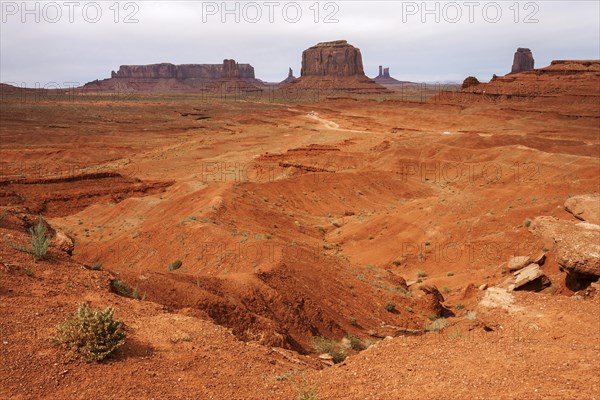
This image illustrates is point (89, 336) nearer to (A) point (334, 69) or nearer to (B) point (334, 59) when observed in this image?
(B) point (334, 59)

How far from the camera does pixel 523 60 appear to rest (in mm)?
117750

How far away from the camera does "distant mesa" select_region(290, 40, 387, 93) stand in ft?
486

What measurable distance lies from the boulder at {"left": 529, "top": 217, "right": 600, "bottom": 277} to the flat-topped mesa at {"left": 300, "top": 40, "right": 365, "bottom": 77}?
143 meters

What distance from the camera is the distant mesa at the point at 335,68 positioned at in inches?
5827

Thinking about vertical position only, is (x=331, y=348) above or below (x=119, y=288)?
below

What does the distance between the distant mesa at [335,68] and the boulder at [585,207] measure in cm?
13002

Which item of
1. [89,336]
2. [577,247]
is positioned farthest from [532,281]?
[89,336]

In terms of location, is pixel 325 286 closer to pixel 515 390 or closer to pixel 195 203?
pixel 515 390

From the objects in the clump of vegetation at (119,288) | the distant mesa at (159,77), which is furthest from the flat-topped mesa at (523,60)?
the clump of vegetation at (119,288)

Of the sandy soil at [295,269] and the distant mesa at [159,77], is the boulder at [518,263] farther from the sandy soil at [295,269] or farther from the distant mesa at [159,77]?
the distant mesa at [159,77]

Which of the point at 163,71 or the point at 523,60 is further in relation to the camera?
the point at 163,71

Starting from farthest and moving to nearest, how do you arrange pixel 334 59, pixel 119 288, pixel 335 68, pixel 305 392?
pixel 335 68 → pixel 334 59 → pixel 119 288 → pixel 305 392

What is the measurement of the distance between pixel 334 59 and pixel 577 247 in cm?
14698

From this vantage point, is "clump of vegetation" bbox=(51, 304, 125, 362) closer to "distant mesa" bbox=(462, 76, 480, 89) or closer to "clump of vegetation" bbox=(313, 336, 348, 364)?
"clump of vegetation" bbox=(313, 336, 348, 364)
